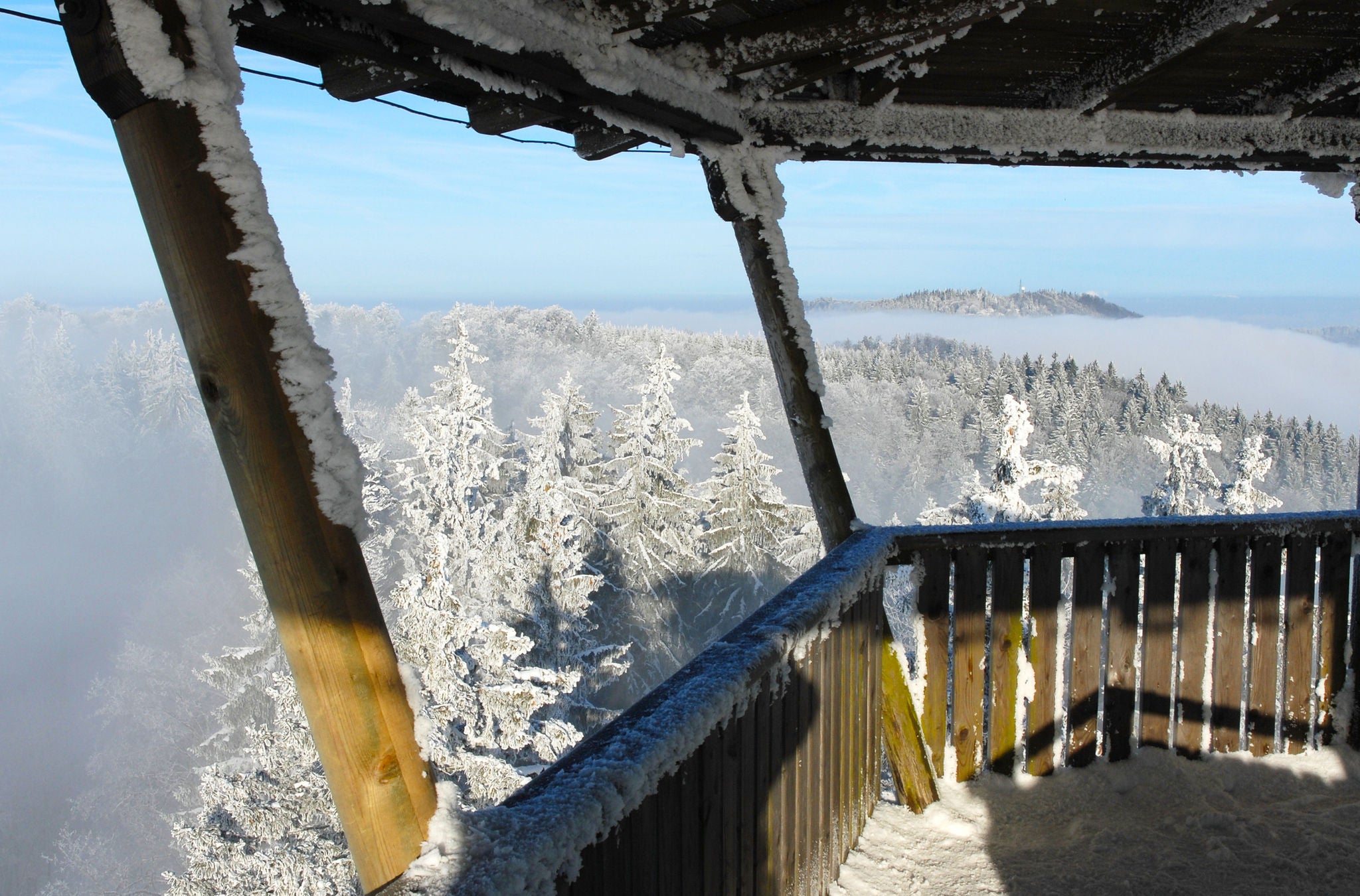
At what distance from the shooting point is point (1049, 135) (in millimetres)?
3244

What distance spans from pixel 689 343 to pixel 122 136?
63955mm

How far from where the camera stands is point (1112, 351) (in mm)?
59188

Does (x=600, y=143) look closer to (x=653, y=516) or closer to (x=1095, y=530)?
Result: (x=1095, y=530)

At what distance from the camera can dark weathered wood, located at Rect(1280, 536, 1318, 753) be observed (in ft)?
11.5

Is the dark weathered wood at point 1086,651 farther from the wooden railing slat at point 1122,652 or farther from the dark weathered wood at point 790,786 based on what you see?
the dark weathered wood at point 790,786

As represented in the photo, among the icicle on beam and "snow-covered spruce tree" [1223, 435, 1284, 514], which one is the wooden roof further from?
"snow-covered spruce tree" [1223, 435, 1284, 514]

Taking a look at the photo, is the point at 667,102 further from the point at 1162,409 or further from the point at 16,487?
the point at 16,487

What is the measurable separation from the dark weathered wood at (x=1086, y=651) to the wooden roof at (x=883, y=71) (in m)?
1.69

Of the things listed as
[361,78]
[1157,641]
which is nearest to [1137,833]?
[1157,641]

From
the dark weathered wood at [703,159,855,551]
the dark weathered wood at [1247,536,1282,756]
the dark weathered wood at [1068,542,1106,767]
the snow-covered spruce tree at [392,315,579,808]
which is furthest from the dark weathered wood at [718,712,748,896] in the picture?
the snow-covered spruce tree at [392,315,579,808]

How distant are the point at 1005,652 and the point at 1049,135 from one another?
208 centimetres

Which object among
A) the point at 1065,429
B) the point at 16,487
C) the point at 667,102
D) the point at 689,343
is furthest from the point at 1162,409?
the point at 16,487

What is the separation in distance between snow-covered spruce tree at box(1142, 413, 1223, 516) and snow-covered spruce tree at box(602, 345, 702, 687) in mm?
12722

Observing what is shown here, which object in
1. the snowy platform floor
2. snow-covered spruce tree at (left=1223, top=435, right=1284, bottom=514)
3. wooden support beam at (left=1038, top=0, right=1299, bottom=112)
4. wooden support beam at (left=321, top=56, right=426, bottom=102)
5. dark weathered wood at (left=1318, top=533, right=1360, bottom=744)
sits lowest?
snow-covered spruce tree at (left=1223, top=435, right=1284, bottom=514)
